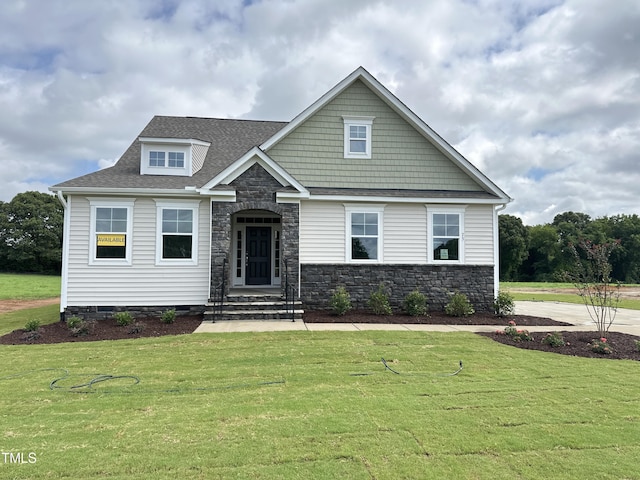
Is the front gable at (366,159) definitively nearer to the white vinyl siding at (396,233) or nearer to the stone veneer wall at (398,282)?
the white vinyl siding at (396,233)

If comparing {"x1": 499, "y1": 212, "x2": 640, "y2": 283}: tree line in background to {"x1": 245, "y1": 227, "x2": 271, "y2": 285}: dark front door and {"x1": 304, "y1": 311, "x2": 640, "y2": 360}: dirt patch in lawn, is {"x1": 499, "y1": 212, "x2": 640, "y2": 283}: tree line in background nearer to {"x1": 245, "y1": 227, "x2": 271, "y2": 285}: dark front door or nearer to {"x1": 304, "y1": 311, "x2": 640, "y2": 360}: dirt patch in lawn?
{"x1": 304, "y1": 311, "x2": 640, "y2": 360}: dirt patch in lawn

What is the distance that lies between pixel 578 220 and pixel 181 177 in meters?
69.1

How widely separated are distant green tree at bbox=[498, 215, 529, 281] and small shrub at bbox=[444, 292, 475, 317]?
145 ft

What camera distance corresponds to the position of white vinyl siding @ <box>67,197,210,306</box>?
11.2m

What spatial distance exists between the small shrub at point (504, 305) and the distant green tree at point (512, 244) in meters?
43.1

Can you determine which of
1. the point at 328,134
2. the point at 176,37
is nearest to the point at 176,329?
the point at 328,134

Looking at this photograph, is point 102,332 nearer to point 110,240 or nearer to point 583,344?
point 110,240

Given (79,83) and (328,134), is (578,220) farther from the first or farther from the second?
(79,83)

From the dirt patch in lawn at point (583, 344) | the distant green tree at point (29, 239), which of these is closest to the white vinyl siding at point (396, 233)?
the dirt patch in lawn at point (583, 344)

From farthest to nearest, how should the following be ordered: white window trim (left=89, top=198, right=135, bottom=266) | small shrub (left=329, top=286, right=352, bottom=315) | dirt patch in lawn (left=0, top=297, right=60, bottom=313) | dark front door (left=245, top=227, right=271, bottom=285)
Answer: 1. dirt patch in lawn (left=0, top=297, right=60, bottom=313)
2. dark front door (left=245, top=227, right=271, bottom=285)
3. white window trim (left=89, top=198, right=135, bottom=266)
4. small shrub (left=329, top=286, right=352, bottom=315)

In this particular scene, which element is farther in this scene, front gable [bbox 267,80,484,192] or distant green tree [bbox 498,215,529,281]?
distant green tree [bbox 498,215,529,281]

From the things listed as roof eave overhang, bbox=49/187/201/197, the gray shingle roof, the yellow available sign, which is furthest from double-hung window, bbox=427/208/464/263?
the yellow available sign

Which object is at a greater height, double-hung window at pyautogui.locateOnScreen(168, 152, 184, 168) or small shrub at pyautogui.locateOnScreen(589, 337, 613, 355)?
double-hung window at pyautogui.locateOnScreen(168, 152, 184, 168)

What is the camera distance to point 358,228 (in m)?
12.5
